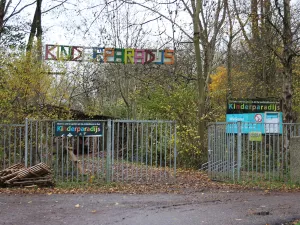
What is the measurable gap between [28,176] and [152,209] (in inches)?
187

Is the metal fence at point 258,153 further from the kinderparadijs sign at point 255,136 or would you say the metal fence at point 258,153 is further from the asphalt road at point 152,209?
the asphalt road at point 152,209

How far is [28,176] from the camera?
12.1 metres

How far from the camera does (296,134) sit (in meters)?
13.8

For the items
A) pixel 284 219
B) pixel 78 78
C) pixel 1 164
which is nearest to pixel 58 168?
pixel 1 164

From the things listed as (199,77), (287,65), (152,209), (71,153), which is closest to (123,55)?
(199,77)

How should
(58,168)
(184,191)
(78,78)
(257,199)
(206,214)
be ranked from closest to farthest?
(206,214) → (257,199) → (184,191) → (58,168) → (78,78)

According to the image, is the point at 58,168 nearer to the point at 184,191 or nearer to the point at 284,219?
the point at 184,191

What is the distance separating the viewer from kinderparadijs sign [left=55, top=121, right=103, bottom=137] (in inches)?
502

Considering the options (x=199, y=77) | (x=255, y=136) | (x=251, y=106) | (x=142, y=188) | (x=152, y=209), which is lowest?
(x=142, y=188)

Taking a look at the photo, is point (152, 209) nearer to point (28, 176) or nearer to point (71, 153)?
point (28, 176)

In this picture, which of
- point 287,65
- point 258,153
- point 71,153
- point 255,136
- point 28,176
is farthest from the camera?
point 287,65

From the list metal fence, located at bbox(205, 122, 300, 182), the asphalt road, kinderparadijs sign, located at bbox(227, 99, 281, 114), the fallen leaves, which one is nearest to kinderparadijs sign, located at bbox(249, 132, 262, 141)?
metal fence, located at bbox(205, 122, 300, 182)

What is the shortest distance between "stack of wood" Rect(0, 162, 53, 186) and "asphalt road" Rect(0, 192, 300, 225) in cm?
118

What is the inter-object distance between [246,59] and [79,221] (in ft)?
65.4
